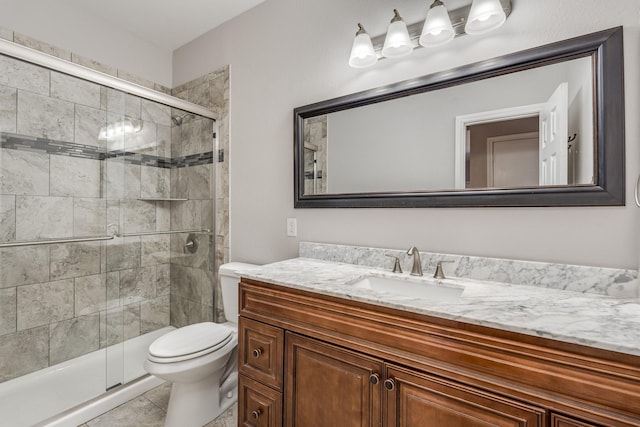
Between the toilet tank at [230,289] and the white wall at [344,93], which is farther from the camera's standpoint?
the toilet tank at [230,289]

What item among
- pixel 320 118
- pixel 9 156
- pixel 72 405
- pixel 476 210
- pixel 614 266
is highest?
pixel 320 118

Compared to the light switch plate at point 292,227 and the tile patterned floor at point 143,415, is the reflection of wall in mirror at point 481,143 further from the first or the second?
the tile patterned floor at point 143,415

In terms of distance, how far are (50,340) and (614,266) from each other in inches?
115

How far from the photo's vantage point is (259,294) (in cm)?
128

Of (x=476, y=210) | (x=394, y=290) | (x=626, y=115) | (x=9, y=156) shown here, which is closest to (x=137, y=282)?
(x=9, y=156)

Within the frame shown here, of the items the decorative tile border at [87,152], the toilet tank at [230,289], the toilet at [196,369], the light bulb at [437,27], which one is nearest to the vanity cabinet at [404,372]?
the toilet at [196,369]

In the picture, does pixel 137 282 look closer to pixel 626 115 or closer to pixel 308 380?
pixel 308 380

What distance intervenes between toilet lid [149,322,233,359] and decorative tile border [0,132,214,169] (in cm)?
123

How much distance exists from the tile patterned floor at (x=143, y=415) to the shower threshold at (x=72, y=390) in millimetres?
43

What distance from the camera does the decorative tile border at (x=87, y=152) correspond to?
1665 mm

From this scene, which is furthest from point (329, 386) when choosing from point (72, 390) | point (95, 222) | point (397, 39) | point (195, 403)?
point (95, 222)

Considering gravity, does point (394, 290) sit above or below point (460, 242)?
below

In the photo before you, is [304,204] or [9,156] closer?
[9,156]

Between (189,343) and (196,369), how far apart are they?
15 centimetres
